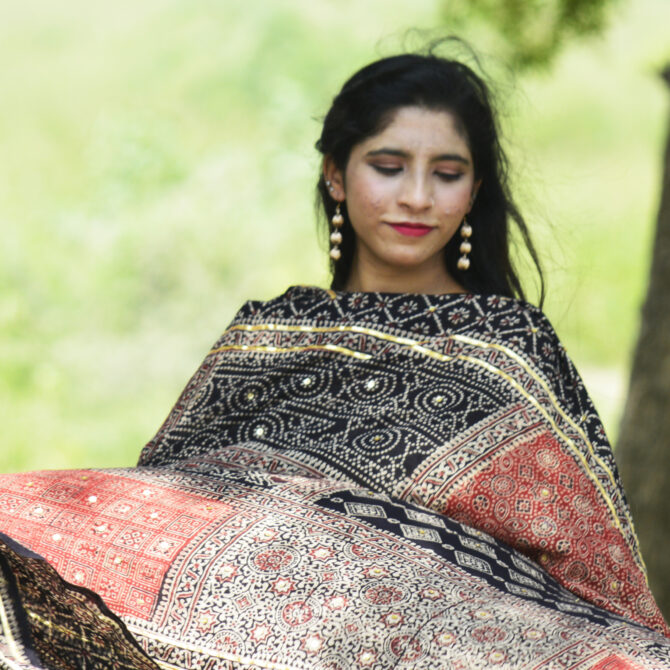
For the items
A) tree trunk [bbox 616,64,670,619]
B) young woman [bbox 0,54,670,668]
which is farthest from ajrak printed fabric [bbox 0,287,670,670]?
tree trunk [bbox 616,64,670,619]

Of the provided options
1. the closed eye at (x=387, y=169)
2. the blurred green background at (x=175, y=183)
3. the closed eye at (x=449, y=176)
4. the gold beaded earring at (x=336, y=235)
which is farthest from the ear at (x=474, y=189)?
the blurred green background at (x=175, y=183)

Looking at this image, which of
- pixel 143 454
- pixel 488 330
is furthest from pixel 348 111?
pixel 143 454

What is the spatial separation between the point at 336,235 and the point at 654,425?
5.25ft

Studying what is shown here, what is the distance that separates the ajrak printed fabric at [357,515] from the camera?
191cm

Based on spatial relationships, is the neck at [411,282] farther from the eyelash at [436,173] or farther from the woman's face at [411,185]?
the eyelash at [436,173]

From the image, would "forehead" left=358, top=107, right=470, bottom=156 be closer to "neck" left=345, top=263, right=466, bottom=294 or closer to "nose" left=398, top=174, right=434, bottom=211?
"nose" left=398, top=174, right=434, bottom=211

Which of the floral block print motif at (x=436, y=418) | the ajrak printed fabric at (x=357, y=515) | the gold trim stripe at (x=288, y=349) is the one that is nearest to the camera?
the ajrak printed fabric at (x=357, y=515)

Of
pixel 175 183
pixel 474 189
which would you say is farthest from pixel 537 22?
pixel 175 183

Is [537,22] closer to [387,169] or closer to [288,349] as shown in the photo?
[387,169]

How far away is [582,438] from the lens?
2512mm

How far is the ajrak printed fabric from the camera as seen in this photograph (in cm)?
191

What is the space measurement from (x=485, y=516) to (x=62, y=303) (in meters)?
6.04

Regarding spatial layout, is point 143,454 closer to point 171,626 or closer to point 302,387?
point 302,387

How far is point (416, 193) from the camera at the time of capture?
2.76 meters
